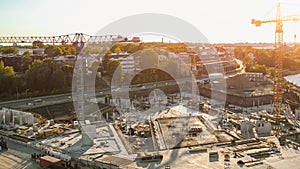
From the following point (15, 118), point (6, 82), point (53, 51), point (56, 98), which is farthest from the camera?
point (53, 51)

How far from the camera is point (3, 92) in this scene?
574 inches

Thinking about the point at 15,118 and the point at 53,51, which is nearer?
the point at 15,118

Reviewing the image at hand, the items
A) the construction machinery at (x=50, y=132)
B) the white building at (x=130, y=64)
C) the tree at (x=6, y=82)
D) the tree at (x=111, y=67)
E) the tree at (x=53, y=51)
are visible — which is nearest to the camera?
the construction machinery at (x=50, y=132)

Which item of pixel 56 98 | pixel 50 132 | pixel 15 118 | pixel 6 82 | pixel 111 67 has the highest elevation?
pixel 111 67

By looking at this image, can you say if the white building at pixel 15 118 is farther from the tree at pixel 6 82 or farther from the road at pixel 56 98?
the tree at pixel 6 82

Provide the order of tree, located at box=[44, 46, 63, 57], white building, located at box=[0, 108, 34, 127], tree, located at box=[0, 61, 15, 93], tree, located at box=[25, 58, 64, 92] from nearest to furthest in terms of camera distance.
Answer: white building, located at box=[0, 108, 34, 127], tree, located at box=[0, 61, 15, 93], tree, located at box=[25, 58, 64, 92], tree, located at box=[44, 46, 63, 57]

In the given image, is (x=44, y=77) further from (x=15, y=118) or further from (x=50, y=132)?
(x=50, y=132)

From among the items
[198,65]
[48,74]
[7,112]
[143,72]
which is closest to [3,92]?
[48,74]

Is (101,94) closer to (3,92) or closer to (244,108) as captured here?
(3,92)

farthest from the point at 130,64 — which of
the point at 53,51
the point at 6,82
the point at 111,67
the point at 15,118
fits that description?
the point at 15,118

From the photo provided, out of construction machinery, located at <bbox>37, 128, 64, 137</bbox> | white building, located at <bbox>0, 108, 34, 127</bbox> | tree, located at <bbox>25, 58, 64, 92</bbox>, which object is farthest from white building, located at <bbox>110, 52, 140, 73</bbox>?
construction machinery, located at <bbox>37, 128, 64, 137</bbox>

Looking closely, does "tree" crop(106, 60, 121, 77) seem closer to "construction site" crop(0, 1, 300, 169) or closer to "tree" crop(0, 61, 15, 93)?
"construction site" crop(0, 1, 300, 169)

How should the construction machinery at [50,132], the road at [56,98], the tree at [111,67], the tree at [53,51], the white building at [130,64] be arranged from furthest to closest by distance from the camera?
→ the tree at [53,51], the white building at [130,64], the tree at [111,67], the road at [56,98], the construction machinery at [50,132]

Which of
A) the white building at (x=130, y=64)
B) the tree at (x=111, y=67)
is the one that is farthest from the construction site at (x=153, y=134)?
the white building at (x=130, y=64)
